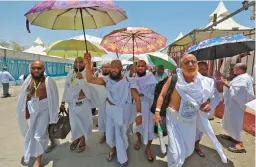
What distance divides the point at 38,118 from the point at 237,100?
138 inches

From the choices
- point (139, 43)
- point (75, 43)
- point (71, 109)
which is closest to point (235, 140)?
Result: point (139, 43)

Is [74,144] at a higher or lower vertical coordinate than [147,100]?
lower

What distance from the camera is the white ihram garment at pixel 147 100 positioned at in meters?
3.60

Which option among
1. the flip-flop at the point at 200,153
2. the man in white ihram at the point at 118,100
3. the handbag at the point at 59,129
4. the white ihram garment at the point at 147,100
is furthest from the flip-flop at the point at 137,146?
the handbag at the point at 59,129

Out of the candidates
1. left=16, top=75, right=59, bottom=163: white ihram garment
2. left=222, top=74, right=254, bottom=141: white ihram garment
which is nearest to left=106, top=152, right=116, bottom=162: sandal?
left=16, top=75, right=59, bottom=163: white ihram garment

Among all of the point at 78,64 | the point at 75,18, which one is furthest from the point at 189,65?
the point at 75,18

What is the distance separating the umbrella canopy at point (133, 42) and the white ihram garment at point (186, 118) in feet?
4.24

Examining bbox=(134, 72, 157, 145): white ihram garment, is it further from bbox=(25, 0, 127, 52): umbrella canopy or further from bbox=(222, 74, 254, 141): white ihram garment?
bbox=(222, 74, 254, 141): white ihram garment

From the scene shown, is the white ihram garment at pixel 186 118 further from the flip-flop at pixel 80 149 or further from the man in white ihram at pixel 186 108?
the flip-flop at pixel 80 149

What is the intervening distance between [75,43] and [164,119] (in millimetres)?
Answer: 2596

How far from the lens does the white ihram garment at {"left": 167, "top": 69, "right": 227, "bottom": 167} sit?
9.22ft

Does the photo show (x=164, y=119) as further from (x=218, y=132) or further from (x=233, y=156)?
(x=218, y=132)

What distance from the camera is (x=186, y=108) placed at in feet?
9.35

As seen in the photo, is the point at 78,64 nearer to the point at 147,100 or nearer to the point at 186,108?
the point at 147,100
